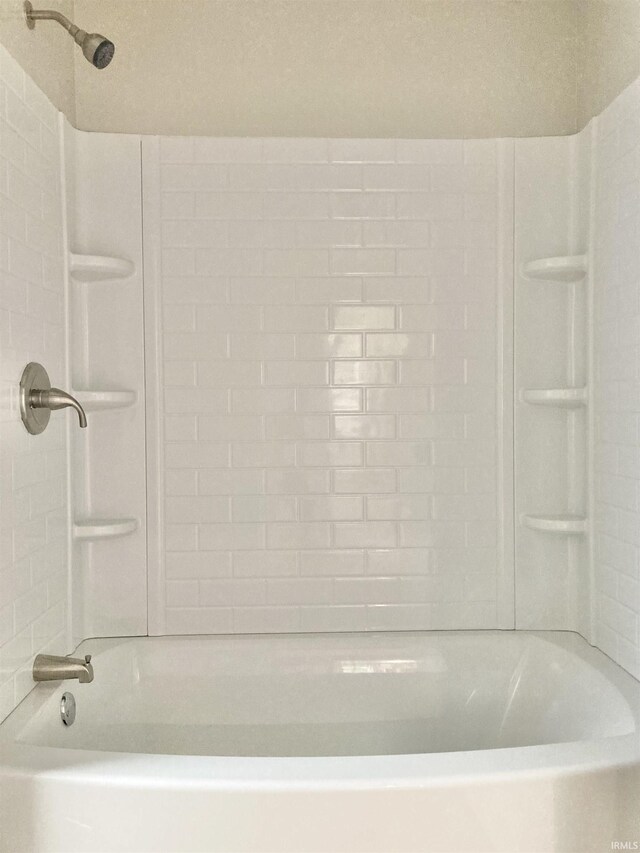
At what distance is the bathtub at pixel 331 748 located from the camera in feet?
4.69

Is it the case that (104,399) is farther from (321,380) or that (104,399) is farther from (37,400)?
(321,380)

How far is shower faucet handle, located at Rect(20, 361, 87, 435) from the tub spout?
0.54 meters

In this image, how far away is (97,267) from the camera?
2.16m

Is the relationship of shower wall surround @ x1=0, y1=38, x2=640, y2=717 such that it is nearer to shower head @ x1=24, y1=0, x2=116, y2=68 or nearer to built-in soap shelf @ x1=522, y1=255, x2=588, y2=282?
built-in soap shelf @ x1=522, y1=255, x2=588, y2=282

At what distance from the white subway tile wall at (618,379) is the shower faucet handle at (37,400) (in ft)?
4.31

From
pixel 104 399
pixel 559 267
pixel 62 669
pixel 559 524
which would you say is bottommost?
pixel 62 669

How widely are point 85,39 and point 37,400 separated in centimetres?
85

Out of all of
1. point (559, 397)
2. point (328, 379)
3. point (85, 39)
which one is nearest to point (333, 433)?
point (328, 379)

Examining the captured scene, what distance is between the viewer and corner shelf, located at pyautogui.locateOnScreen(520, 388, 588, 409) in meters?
2.18

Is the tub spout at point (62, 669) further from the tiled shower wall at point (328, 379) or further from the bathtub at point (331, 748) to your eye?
the tiled shower wall at point (328, 379)

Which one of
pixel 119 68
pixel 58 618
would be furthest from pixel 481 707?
pixel 119 68

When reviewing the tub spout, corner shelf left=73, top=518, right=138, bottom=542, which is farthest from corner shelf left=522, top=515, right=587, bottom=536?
the tub spout

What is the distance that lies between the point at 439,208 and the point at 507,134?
32 centimetres

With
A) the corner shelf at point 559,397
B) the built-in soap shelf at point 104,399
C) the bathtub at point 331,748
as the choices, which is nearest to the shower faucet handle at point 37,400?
the built-in soap shelf at point 104,399
